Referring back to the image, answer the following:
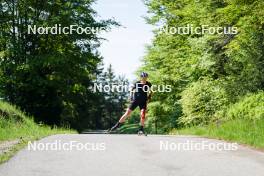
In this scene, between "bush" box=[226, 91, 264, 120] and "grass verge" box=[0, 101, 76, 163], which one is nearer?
"grass verge" box=[0, 101, 76, 163]

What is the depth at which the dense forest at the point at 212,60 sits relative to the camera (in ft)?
54.7

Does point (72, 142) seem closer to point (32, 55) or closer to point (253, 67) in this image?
point (253, 67)

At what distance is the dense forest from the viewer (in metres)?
16.7

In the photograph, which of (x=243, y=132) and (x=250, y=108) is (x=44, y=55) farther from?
(x=243, y=132)

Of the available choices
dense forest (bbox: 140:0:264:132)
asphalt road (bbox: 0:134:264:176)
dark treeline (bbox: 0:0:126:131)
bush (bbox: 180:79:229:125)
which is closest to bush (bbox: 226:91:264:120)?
dense forest (bbox: 140:0:264:132)

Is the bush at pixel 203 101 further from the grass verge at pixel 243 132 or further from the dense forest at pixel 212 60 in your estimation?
the grass verge at pixel 243 132

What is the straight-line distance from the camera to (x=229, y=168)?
830 cm

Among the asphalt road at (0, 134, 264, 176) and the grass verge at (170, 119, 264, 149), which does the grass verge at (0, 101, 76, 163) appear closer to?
the asphalt road at (0, 134, 264, 176)

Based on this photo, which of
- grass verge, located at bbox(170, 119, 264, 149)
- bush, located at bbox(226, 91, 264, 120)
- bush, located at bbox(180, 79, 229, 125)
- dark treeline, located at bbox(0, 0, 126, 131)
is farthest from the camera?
dark treeline, located at bbox(0, 0, 126, 131)

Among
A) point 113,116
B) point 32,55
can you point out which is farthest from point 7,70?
point 113,116

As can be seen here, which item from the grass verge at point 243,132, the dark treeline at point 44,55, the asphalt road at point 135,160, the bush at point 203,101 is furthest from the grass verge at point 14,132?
the dark treeline at point 44,55

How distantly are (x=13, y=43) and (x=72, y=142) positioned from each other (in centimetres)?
2257

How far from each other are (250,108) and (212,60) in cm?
706

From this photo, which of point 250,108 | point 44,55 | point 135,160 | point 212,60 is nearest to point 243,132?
point 250,108
